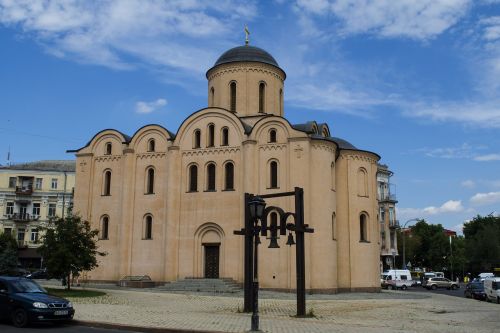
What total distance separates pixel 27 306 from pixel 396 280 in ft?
130

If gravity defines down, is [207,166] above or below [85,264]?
above

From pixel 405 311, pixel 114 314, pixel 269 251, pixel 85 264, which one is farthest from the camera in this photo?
pixel 269 251

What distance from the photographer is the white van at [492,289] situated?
30.4 metres

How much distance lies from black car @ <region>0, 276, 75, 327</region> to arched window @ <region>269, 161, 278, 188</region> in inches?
777

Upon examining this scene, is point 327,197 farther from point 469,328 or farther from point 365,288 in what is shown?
point 469,328

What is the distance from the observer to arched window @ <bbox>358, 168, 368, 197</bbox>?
36469mm

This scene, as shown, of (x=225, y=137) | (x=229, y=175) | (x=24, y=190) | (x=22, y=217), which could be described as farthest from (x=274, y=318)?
(x=24, y=190)

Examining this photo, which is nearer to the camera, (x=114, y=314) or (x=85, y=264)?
(x=114, y=314)

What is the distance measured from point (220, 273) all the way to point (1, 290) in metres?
19.6

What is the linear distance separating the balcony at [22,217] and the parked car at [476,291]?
4347cm

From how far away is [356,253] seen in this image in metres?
34.9

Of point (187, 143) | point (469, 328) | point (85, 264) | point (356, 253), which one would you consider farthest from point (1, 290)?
point (356, 253)

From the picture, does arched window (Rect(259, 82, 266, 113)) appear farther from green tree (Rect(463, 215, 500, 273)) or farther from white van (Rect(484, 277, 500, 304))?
green tree (Rect(463, 215, 500, 273))

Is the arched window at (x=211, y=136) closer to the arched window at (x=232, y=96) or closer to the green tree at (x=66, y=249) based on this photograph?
the arched window at (x=232, y=96)
